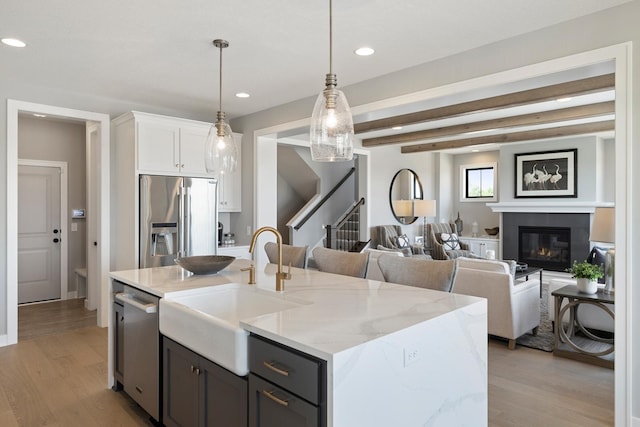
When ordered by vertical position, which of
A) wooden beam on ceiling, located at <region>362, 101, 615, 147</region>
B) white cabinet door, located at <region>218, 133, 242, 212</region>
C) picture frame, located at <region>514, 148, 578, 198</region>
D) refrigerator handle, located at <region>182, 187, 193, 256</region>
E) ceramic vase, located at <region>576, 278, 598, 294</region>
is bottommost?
ceramic vase, located at <region>576, 278, 598, 294</region>

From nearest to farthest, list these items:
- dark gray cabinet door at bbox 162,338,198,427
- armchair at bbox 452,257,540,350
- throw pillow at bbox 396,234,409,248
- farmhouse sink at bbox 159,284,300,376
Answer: farmhouse sink at bbox 159,284,300,376 → dark gray cabinet door at bbox 162,338,198,427 → armchair at bbox 452,257,540,350 → throw pillow at bbox 396,234,409,248

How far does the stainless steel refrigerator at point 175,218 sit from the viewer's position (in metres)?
4.54

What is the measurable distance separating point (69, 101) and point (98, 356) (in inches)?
107

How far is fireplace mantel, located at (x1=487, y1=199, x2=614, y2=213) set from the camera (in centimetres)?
723

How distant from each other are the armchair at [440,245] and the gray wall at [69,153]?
20.6 feet

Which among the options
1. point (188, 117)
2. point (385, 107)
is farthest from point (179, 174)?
point (385, 107)

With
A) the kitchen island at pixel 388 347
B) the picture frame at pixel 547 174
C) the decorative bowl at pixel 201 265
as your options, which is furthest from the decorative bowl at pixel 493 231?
the decorative bowl at pixel 201 265

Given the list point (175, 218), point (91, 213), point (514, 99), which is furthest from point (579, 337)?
point (91, 213)

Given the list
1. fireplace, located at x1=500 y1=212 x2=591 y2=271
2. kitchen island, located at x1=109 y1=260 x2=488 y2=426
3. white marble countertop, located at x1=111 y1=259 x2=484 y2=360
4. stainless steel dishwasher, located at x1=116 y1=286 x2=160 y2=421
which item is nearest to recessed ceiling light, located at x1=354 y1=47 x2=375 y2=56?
white marble countertop, located at x1=111 y1=259 x2=484 y2=360

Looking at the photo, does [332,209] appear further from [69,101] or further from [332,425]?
[332,425]

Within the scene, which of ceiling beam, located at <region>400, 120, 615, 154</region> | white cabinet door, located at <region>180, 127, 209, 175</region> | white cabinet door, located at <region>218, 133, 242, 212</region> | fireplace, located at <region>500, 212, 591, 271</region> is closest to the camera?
A: white cabinet door, located at <region>180, 127, 209, 175</region>

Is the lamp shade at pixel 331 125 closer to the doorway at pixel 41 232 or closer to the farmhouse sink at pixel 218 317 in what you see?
the farmhouse sink at pixel 218 317

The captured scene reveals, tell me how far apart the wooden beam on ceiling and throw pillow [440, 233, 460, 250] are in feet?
7.93

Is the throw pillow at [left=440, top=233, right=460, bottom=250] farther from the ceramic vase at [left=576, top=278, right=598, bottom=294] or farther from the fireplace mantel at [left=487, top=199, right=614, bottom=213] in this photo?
the ceramic vase at [left=576, top=278, right=598, bottom=294]
